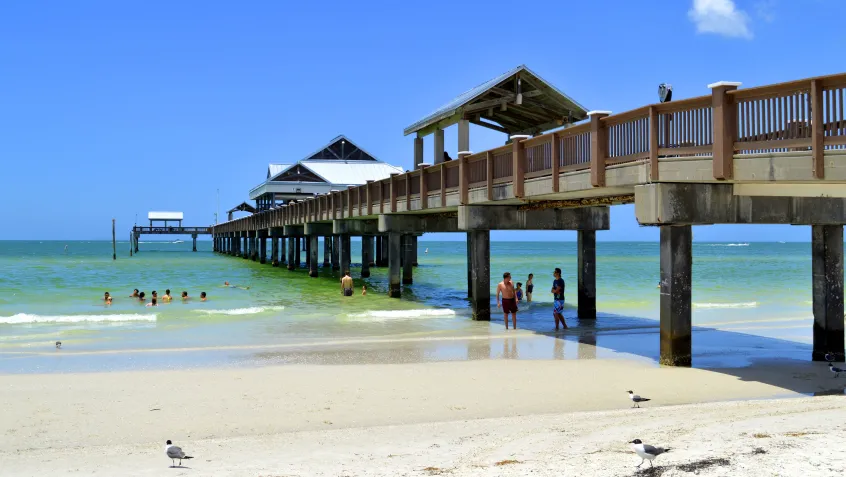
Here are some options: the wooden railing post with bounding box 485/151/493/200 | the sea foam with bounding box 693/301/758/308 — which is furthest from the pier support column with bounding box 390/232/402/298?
the wooden railing post with bounding box 485/151/493/200

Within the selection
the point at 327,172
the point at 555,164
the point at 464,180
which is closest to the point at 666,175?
the point at 555,164

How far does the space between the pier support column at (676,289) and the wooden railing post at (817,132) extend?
2.65 metres

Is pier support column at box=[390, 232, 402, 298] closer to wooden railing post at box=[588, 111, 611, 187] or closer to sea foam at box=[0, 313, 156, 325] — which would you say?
sea foam at box=[0, 313, 156, 325]

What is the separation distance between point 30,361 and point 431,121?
14.0 m

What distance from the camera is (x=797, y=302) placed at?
29.1 meters

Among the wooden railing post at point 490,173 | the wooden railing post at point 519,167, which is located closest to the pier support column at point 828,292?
the wooden railing post at point 519,167

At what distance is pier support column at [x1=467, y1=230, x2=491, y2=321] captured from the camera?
66.6 ft

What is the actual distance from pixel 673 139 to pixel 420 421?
593 cm

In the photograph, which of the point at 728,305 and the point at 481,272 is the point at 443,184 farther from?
the point at 728,305

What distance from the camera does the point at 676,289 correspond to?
39.1 ft

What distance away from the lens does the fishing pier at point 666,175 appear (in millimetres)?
9945

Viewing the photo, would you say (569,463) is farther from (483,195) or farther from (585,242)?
(585,242)

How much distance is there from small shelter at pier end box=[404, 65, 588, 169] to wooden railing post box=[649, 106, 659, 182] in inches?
410

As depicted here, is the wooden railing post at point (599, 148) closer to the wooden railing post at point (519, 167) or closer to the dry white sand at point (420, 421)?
the wooden railing post at point (519, 167)
